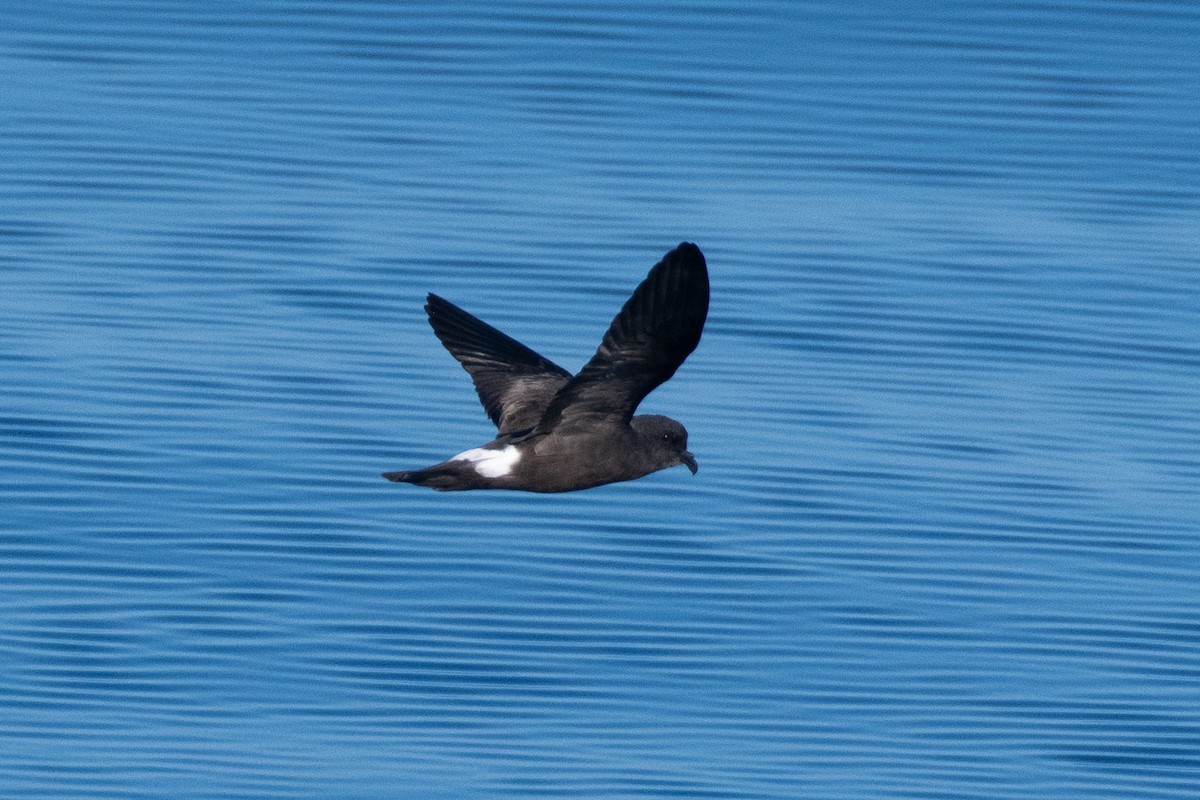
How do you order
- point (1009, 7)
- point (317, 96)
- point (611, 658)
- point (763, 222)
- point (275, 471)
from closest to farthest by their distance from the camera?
point (611, 658), point (275, 471), point (763, 222), point (317, 96), point (1009, 7)

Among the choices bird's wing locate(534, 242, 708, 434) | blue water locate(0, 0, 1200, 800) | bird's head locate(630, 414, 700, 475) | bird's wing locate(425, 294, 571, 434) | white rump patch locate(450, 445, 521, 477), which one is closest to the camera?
bird's wing locate(534, 242, 708, 434)

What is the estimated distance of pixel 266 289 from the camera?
15.0m

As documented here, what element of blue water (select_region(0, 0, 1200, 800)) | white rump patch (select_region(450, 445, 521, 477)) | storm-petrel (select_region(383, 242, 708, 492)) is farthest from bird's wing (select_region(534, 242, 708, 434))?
blue water (select_region(0, 0, 1200, 800))

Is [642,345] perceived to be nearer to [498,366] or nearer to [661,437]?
[661,437]

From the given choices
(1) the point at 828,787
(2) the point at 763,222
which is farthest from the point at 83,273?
(1) the point at 828,787

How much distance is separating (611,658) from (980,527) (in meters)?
A: 2.52

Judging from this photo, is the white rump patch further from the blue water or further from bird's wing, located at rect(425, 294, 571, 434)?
the blue water

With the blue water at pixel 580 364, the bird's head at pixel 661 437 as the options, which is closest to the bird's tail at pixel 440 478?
the bird's head at pixel 661 437

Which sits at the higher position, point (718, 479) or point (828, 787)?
point (718, 479)

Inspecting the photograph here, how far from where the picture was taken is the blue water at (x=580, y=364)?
32.5ft

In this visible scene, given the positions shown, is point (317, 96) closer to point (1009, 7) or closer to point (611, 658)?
point (1009, 7)

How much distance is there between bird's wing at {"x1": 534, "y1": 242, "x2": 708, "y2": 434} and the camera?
7.19 metres

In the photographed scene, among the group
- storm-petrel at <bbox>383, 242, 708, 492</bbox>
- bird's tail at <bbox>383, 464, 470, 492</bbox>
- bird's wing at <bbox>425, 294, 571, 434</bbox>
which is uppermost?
bird's wing at <bbox>425, 294, 571, 434</bbox>

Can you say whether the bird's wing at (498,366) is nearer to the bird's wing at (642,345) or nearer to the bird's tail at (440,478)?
the bird's wing at (642,345)
